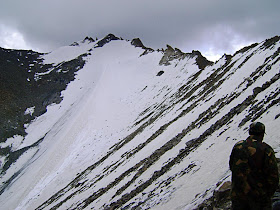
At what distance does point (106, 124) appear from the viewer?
144 feet

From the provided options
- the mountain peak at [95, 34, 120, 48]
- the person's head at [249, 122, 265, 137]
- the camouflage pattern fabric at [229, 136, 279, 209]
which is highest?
the mountain peak at [95, 34, 120, 48]

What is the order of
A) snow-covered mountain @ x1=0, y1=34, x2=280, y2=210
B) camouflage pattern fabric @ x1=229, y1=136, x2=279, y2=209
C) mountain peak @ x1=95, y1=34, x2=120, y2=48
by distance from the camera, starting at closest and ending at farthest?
1. camouflage pattern fabric @ x1=229, y1=136, x2=279, y2=209
2. snow-covered mountain @ x1=0, y1=34, x2=280, y2=210
3. mountain peak @ x1=95, y1=34, x2=120, y2=48

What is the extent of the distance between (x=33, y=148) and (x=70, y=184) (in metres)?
24.4

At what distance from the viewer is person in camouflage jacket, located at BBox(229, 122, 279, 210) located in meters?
5.10

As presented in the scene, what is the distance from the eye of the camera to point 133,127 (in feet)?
116

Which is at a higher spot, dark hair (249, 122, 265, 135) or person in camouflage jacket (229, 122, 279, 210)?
dark hair (249, 122, 265, 135)

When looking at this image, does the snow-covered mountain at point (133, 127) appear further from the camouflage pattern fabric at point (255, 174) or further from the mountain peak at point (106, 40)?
the mountain peak at point (106, 40)

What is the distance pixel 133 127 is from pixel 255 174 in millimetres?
30238

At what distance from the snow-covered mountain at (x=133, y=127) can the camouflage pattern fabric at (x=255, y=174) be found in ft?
10.2

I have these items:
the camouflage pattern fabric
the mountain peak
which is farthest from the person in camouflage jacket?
the mountain peak

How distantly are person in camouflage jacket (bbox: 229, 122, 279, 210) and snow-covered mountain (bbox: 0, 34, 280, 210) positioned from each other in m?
3.07

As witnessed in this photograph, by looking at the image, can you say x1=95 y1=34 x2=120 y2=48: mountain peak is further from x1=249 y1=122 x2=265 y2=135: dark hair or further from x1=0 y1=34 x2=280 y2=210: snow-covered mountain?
x1=249 y1=122 x2=265 y2=135: dark hair

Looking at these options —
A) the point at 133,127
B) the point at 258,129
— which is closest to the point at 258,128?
the point at 258,129

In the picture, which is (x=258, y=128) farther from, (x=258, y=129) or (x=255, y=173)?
(x=255, y=173)
